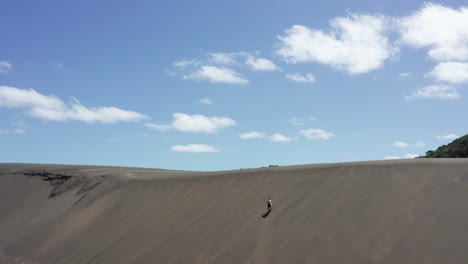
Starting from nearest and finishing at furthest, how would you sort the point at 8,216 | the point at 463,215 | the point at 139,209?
the point at 463,215 < the point at 139,209 < the point at 8,216

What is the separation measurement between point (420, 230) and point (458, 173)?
2784mm

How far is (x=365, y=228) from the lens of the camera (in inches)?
357

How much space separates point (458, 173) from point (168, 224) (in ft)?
28.1

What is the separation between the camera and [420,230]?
8.46 meters

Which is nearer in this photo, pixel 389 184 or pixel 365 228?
pixel 365 228

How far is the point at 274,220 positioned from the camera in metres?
11.0

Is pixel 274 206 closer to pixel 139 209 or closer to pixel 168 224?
pixel 168 224

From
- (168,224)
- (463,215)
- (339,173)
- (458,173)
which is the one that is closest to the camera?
(463,215)

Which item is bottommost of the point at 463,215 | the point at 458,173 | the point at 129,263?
the point at 129,263

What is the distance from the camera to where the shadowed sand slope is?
8547mm

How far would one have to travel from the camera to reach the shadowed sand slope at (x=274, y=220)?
855 centimetres

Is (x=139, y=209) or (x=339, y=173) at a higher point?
(x=339, y=173)

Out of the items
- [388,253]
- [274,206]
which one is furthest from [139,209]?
[388,253]

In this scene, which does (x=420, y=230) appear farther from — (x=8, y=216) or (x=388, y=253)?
(x=8, y=216)
